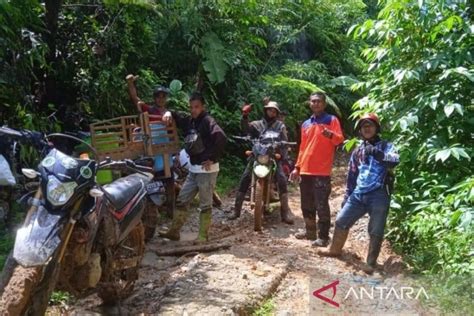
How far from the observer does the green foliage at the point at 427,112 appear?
15.8ft

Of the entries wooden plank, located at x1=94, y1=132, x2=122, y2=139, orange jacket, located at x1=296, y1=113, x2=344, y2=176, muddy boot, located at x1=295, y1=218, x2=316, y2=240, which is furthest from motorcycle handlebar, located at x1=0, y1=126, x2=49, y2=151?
muddy boot, located at x1=295, y1=218, x2=316, y2=240

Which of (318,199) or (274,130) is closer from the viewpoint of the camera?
(318,199)

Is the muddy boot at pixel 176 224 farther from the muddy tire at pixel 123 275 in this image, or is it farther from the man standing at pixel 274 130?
the muddy tire at pixel 123 275

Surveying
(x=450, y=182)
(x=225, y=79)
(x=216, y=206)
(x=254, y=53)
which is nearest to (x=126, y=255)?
(x=450, y=182)

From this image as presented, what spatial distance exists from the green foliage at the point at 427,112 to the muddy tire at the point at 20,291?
321 centimetres

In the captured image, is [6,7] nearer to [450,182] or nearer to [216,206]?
[216,206]

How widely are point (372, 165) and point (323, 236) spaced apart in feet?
3.96

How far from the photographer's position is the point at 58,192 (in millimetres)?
2932

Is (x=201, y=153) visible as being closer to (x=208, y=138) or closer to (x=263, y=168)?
(x=208, y=138)

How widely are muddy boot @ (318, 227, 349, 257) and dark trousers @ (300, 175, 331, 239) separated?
0.48 meters

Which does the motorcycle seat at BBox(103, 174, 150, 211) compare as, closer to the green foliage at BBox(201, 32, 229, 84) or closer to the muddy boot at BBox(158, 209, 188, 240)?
the muddy boot at BBox(158, 209, 188, 240)

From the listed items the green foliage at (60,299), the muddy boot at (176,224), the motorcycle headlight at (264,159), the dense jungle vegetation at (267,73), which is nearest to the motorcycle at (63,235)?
the green foliage at (60,299)

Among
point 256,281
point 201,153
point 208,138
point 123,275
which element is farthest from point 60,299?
point 208,138

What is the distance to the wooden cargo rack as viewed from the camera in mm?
5395
